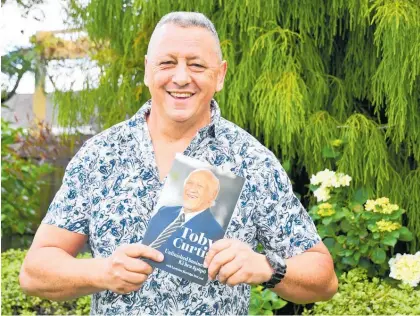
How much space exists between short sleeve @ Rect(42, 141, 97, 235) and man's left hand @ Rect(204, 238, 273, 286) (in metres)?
0.39

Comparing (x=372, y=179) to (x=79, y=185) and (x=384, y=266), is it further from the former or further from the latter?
(x=79, y=185)

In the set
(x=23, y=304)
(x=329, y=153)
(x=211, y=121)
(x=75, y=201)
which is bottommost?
(x=75, y=201)

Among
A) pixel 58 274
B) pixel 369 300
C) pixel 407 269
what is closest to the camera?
pixel 58 274

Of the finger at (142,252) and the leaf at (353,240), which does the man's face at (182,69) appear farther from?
the leaf at (353,240)

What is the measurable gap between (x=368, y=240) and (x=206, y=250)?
2.80 m

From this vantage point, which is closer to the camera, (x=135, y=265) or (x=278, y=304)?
(x=135, y=265)

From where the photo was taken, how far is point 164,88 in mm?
1968

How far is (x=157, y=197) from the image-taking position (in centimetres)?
197

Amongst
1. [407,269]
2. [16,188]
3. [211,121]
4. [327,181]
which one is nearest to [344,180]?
[327,181]

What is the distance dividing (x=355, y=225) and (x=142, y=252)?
2.83 meters

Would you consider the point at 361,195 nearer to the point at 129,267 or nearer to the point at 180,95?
the point at 180,95

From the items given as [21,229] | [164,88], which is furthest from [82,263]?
[21,229]

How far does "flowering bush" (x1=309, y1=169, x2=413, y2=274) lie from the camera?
430cm

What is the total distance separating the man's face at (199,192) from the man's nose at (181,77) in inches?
10.5
